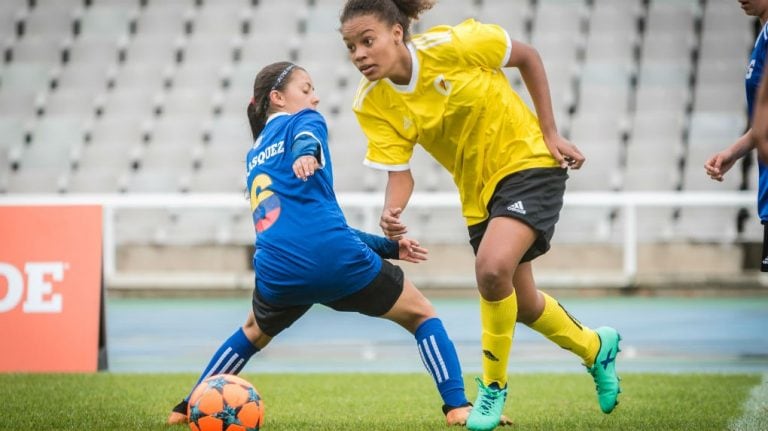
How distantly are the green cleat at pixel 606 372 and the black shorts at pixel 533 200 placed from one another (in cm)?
68

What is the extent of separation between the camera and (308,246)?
4.80 m

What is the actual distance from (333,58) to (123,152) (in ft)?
11.3

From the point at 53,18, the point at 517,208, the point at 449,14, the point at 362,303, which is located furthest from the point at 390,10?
the point at 53,18

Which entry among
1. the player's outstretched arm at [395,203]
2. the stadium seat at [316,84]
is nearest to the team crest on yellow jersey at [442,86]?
the player's outstretched arm at [395,203]

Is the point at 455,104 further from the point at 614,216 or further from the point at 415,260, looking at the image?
the point at 614,216

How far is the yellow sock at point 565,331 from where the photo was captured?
17.8 feet

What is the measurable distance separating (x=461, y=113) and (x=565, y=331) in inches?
45.5

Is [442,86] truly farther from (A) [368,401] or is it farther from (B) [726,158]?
(A) [368,401]

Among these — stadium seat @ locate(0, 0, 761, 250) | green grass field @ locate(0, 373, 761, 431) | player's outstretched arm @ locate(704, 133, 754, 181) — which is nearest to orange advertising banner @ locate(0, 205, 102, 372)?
green grass field @ locate(0, 373, 761, 431)

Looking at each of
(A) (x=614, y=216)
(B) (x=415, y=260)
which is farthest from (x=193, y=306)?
(B) (x=415, y=260)

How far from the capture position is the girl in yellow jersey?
197 inches

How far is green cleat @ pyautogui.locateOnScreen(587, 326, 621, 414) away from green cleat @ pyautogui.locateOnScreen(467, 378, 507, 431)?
0.69m

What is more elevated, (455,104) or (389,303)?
(455,104)

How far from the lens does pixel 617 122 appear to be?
15859mm
